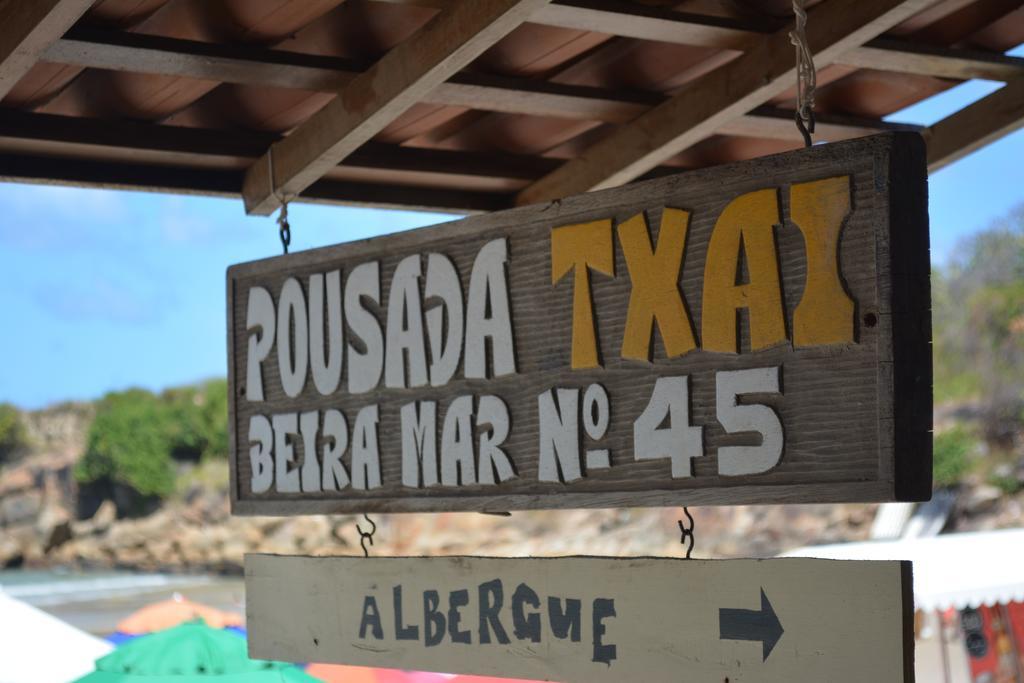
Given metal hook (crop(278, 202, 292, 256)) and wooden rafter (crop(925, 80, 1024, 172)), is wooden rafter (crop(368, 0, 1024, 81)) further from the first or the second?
metal hook (crop(278, 202, 292, 256))

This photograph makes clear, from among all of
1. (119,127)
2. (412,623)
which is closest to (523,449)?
(412,623)

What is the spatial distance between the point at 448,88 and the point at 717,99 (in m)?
0.62

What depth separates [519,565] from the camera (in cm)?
223

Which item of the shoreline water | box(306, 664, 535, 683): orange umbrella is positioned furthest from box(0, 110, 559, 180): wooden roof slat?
the shoreline water

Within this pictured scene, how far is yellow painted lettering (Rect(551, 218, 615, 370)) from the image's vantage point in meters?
2.10

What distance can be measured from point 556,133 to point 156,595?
3814 centimetres

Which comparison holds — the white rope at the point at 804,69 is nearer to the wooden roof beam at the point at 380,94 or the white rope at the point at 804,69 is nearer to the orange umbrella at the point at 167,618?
the wooden roof beam at the point at 380,94

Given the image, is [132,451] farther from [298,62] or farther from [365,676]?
[298,62]

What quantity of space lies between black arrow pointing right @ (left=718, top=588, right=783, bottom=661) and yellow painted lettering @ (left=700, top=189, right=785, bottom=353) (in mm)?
387

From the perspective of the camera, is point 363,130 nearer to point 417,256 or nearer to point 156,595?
point 417,256

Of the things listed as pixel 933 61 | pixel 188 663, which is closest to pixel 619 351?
pixel 933 61

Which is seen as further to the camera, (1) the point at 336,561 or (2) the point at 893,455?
(1) the point at 336,561

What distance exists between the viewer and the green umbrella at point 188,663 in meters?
5.74

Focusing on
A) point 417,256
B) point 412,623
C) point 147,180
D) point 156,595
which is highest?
point 147,180
